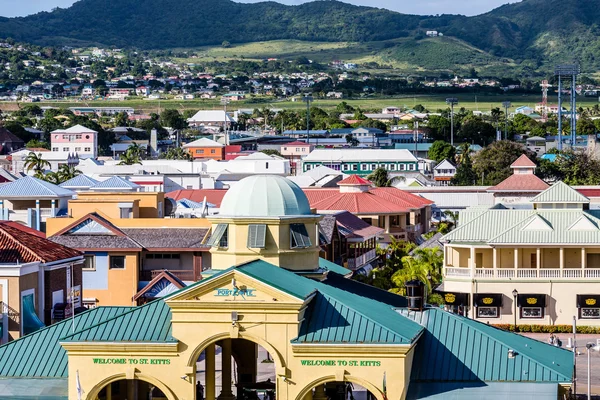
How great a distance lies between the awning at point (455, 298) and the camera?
7338 cm

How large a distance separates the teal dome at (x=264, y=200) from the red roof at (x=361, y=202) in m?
63.2

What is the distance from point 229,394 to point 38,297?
53.4ft

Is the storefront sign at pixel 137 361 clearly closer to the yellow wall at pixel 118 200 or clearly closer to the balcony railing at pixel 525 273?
the balcony railing at pixel 525 273

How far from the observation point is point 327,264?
52312mm

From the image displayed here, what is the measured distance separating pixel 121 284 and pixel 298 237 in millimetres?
31905

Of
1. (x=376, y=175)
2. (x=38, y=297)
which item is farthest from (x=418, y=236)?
(x=38, y=297)

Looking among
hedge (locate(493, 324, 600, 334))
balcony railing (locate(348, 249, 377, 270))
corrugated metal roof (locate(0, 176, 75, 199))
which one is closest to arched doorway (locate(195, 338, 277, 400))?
hedge (locate(493, 324, 600, 334))

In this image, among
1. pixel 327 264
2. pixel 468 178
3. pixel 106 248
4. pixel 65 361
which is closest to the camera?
pixel 65 361

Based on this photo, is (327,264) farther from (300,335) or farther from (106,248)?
(106,248)

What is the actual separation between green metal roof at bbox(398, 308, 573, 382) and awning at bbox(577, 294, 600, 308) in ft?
108

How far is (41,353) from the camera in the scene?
39625mm

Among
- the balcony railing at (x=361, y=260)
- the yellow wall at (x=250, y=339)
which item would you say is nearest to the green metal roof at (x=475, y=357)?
the yellow wall at (x=250, y=339)

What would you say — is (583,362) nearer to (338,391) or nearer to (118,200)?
(338,391)

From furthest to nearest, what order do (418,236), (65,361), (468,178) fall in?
1. (468,178)
2. (418,236)
3. (65,361)
